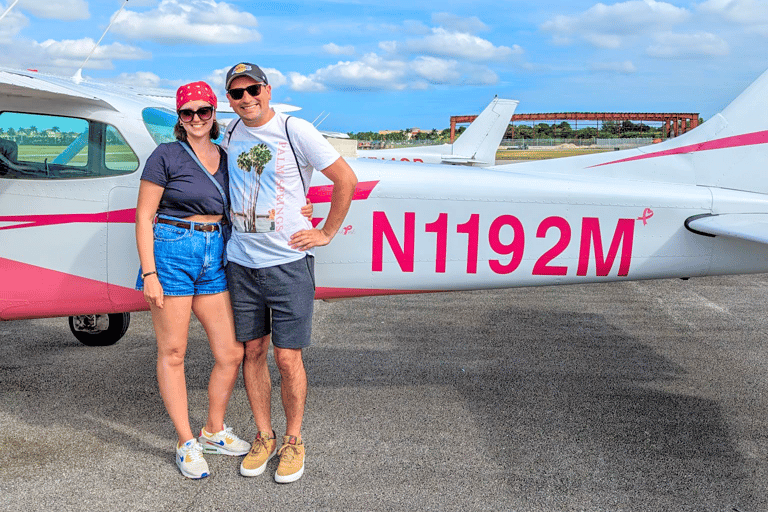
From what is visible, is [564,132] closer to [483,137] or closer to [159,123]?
[483,137]

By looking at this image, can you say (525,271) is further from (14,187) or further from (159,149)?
(14,187)

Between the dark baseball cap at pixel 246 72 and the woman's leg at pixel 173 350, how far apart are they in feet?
3.24

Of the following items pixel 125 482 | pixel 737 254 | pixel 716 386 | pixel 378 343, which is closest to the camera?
pixel 125 482

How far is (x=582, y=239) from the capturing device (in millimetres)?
3533

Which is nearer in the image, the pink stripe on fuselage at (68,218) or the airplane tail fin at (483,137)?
the pink stripe on fuselage at (68,218)

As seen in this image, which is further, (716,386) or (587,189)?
(716,386)

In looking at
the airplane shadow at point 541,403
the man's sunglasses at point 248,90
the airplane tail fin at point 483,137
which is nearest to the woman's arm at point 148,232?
the man's sunglasses at point 248,90

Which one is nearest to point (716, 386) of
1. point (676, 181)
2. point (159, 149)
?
point (676, 181)

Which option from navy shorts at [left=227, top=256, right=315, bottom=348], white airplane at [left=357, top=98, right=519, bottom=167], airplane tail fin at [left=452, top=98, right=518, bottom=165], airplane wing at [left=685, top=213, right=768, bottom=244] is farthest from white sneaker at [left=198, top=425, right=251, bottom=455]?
airplane tail fin at [left=452, top=98, right=518, bottom=165]

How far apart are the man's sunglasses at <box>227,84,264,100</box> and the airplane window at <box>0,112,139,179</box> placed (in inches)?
35.3

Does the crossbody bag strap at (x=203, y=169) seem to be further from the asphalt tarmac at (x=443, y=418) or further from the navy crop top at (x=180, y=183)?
the asphalt tarmac at (x=443, y=418)

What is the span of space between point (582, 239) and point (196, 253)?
1.97 m

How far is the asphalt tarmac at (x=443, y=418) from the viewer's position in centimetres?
294

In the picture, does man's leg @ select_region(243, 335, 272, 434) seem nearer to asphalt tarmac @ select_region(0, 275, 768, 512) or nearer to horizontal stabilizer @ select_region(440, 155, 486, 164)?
asphalt tarmac @ select_region(0, 275, 768, 512)
